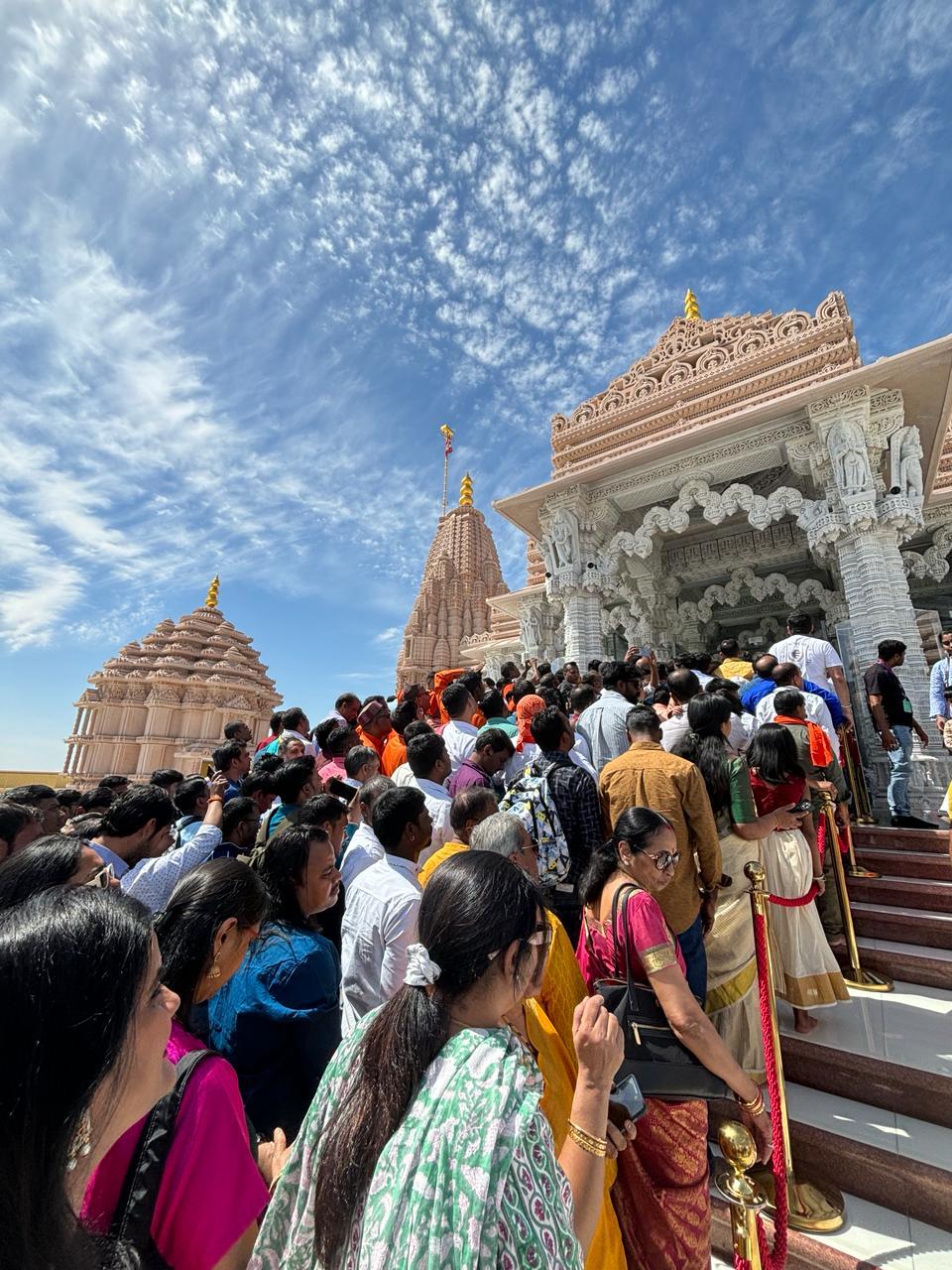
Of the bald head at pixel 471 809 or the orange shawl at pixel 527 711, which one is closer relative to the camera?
the bald head at pixel 471 809

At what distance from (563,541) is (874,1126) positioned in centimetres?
852

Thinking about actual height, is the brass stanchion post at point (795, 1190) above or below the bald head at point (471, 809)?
below

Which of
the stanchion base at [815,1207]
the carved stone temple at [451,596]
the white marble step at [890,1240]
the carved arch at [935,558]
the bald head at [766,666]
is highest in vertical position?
the carved stone temple at [451,596]

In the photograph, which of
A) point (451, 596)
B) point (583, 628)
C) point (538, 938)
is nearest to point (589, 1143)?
point (538, 938)

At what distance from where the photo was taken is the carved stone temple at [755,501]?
7297 millimetres

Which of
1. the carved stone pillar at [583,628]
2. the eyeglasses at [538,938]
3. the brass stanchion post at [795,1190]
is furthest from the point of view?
the carved stone pillar at [583,628]

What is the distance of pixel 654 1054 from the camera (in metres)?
1.71

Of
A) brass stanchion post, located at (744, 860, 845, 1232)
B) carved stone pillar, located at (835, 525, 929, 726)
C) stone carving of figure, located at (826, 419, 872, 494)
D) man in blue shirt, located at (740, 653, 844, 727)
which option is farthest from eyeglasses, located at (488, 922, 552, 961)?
stone carving of figure, located at (826, 419, 872, 494)

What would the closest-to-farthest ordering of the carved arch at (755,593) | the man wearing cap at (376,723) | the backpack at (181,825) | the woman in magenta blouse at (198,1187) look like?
the woman in magenta blouse at (198,1187)
the backpack at (181,825)
the man wearing cap at (376,723)
the carved arch at (755,593)

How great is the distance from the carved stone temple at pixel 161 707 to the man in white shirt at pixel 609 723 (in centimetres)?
2021

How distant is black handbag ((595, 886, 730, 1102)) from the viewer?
169 cm

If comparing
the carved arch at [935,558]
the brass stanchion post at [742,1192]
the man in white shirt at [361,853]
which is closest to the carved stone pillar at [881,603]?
the carved arch at [935,558]

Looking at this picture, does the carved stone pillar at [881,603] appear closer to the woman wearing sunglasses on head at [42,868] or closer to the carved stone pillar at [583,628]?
the carved stone pillar at [583,628]

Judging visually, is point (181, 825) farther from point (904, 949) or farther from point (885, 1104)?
point (904, 949)
